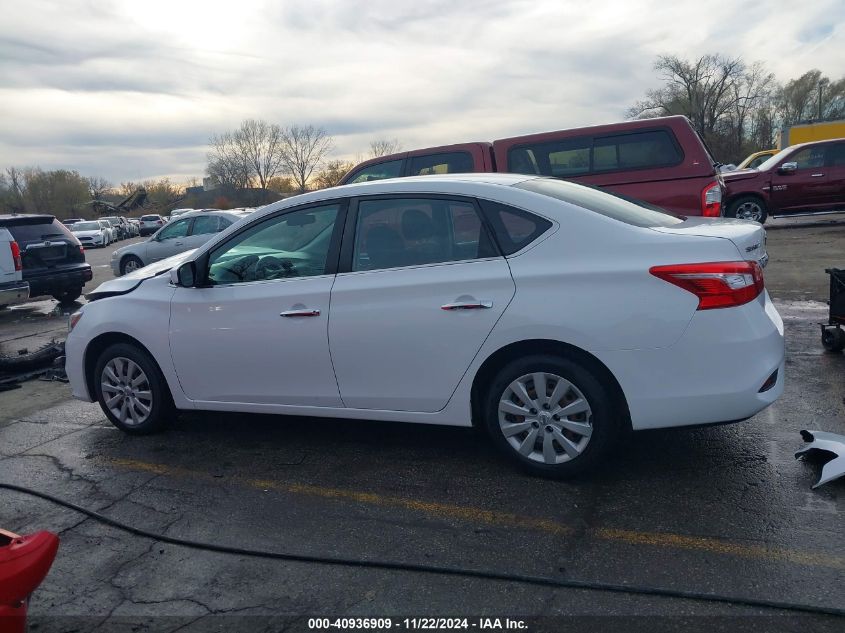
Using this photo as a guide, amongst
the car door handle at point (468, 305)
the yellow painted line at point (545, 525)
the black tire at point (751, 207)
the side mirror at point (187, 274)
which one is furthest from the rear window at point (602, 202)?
the black tire at point (751, 207)

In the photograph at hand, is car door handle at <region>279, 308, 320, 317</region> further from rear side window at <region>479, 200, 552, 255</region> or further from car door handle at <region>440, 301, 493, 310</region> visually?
rear side window at <region>479, 200, 552, 255</region>

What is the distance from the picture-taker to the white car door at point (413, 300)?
4.06 m

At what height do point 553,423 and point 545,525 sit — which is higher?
point 553,423

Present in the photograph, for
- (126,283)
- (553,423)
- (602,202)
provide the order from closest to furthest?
1. (553,423)
2. (602,202)
3. (126,283)

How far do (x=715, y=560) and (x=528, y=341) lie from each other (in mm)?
1412

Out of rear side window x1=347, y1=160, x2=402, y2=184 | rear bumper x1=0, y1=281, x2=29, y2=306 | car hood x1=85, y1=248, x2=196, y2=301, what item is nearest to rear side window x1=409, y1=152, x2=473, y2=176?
rear side window x1=347, y1=160, x2=402, y2=184

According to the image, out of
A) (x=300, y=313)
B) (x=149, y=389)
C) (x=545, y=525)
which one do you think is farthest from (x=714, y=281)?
(x=149, y=389)

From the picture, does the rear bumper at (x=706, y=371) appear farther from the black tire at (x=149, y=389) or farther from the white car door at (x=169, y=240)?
the white car door at (x=169, y=240)

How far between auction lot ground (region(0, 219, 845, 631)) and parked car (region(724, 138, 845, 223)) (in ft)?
39.1

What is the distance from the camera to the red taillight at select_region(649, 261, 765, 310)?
3627mm

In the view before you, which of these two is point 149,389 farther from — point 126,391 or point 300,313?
point 300,313

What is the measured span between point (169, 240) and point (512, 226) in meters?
14.3

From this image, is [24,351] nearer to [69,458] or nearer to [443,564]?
[69,458]

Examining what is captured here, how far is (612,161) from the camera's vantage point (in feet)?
28.5
